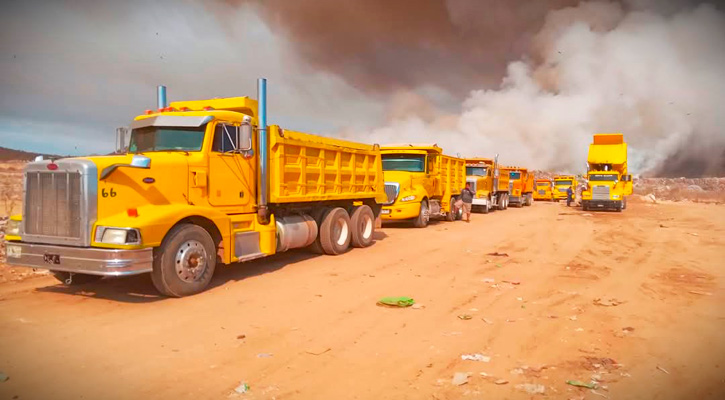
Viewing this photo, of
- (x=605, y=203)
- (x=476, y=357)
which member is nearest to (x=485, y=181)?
(x=605, y=203)

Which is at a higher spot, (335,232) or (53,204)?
(53,204)

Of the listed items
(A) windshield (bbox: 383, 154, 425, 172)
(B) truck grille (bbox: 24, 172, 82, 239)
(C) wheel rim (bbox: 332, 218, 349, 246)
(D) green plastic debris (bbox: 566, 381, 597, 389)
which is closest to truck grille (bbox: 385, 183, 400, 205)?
(A) windshield (bbox: 383, 154, 425, 172)

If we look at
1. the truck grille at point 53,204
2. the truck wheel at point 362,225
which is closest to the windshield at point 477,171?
the truck wheel at point 362,225

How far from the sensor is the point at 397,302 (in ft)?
20.2

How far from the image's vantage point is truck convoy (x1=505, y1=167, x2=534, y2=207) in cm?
3069

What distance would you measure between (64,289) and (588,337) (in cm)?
695

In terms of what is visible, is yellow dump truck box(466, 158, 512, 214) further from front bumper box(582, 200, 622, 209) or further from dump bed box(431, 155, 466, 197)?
front bumper box(582, 200, 622, 209)

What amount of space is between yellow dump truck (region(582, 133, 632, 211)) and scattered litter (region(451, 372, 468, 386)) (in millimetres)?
25452

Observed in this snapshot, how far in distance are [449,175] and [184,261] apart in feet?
45.9

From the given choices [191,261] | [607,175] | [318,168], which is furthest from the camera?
[607,175]

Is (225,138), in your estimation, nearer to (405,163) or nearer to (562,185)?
(405,163)

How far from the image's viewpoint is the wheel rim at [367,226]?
11.6 m

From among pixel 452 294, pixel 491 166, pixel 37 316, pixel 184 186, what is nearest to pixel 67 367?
pixel 37 316

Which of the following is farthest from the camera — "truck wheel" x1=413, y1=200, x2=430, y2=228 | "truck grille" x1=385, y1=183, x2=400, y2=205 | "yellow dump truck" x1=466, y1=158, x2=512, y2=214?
"yellow dump truck" x1=466, y1=158, x2=512, y2=214
